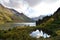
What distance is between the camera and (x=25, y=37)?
96.9 feet

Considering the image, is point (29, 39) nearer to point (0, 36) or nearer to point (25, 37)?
point (25, 37)

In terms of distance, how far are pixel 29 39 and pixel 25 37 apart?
0.71 metres

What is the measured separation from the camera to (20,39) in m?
28.1

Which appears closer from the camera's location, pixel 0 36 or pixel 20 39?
pixel 20 39

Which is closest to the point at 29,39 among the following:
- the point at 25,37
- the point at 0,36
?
the point at 25,37

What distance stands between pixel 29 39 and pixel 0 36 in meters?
16.9

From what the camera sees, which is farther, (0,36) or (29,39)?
(0,36)

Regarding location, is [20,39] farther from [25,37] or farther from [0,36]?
[0,36]

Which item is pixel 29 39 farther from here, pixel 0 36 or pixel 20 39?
pixel 0 36

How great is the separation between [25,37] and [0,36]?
16756 millimetres

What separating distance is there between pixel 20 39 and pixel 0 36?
58.6 ft

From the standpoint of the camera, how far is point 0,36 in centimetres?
4500

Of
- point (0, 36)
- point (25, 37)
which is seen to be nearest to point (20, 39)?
point (25, 37)

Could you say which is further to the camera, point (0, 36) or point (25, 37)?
point (0, 36)
